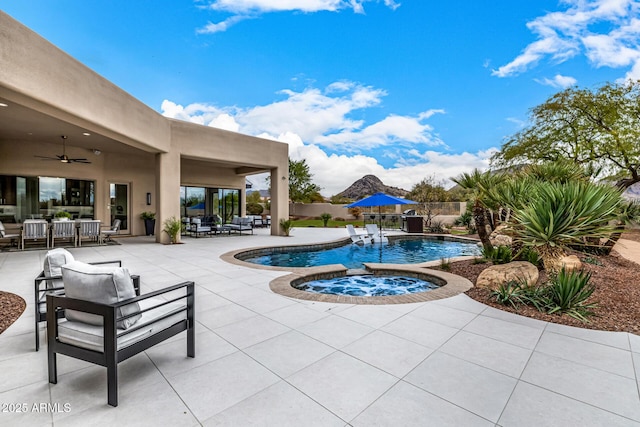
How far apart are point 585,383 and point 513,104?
63.8 ft

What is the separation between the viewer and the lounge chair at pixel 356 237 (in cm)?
1271

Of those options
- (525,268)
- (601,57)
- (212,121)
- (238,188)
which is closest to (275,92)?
(212,121)

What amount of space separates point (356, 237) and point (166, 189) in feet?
25.3

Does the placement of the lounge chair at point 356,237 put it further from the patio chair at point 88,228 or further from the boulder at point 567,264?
the patio chair at point 88,228

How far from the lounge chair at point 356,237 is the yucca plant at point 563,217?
7.95 meters

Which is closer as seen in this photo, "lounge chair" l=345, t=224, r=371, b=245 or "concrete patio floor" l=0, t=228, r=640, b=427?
"concrete patio floor" l=0, t=228, r=640, b=427

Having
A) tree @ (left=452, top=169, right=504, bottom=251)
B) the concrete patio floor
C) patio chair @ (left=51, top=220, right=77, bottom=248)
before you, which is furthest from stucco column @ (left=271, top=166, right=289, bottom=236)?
the concrete patio floor

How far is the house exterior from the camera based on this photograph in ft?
19.8

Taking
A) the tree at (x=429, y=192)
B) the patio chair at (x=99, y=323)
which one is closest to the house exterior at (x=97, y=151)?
the patio chair at (x=99, y=323)

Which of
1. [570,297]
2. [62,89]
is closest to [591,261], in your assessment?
[570,297]

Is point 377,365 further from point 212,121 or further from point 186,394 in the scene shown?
point 212,121

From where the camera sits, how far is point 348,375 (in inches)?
102

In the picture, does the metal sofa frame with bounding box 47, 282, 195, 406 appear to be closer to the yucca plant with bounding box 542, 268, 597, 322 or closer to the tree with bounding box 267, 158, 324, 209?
the yucca plant with bounding box 542, 268, 597, 322

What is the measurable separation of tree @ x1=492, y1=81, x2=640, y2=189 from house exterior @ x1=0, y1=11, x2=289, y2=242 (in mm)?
14888
